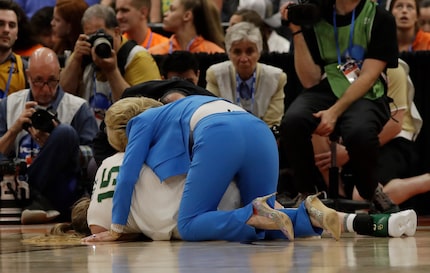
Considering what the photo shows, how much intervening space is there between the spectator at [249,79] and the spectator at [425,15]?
2215mm

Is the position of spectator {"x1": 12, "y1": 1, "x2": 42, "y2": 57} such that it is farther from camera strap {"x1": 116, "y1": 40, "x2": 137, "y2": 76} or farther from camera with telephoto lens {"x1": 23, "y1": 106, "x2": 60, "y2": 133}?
camera with telephoto lens {"x1": 23, "y1": 106, "x2": 60, "y2": 133}

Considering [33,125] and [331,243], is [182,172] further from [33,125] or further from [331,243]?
[33,125]

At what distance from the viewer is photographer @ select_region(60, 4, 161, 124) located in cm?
691

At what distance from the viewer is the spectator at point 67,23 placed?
7695 millimetres

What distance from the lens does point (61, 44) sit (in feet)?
25.8

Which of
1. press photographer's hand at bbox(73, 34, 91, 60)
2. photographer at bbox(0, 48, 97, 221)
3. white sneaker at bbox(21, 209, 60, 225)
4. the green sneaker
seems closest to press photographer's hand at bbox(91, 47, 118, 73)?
press photographer's hand at bbox(73, 34, 91, 60)

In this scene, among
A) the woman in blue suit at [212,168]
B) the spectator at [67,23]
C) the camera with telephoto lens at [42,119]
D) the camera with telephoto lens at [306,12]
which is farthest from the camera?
the spectator at [67,23]

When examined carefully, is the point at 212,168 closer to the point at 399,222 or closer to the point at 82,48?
the point at 399,222

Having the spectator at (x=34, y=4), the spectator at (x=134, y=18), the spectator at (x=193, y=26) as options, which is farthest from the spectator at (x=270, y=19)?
the spectator at (x=34, y=4)

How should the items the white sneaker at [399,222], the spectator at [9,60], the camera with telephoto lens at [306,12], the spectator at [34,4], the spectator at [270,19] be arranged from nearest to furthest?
the white sneaker at [399,222] < the camera with telephoto lens at [306,12] < the spectator at [9,60] < the spectator at [270,19] < the spectator at [34,4]

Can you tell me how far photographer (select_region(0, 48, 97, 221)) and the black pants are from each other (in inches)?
66.2

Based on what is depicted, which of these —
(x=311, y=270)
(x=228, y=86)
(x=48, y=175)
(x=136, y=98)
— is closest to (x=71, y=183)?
(x=48, y=175)

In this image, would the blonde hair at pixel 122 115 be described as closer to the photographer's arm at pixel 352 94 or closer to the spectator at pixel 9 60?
the photographer's arm at pixel 352 94

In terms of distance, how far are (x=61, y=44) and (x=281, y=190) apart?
2.23m
